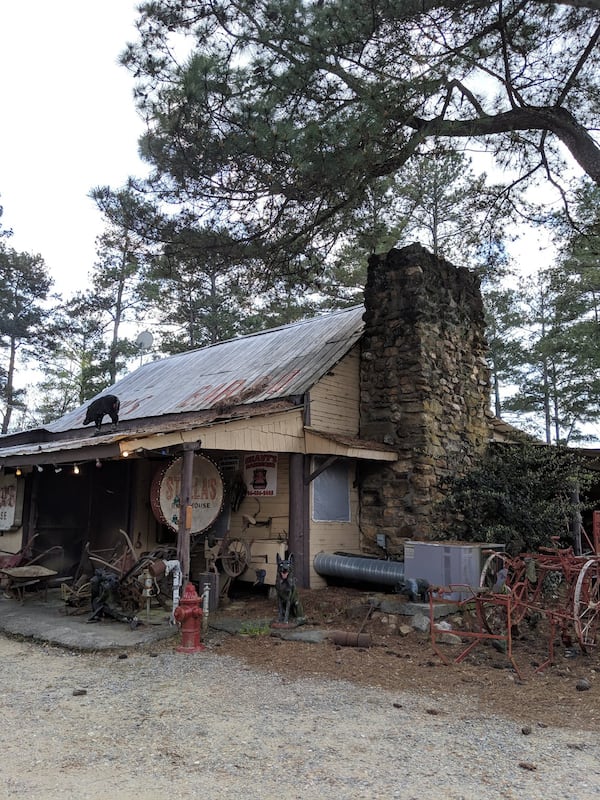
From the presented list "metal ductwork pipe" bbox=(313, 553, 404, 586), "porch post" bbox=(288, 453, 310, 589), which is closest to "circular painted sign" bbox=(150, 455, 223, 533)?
"porch post" bbox=(288, 453, 310, 589)

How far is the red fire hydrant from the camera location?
687 centimetres

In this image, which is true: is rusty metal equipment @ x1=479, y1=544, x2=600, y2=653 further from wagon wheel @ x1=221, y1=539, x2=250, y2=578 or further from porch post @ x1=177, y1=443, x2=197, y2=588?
wagon wheel @ x1=221, y1=539, x2=250, y2=578

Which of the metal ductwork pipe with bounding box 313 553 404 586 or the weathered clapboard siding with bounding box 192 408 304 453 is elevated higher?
the weathered clapboard siding with bounding box 192 408 304 453

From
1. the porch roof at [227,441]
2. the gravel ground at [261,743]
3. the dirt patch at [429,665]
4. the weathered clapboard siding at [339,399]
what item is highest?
the weathered clapboard siding at [339,399]

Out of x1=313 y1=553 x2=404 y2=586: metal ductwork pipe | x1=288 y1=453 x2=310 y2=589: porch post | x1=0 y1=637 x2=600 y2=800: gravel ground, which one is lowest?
x1=0 y1=637 x2=600 y2=800: gravel ground

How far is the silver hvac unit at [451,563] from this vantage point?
823cm

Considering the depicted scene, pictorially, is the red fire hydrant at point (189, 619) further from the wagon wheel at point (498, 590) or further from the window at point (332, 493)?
the window at point (332, 493)

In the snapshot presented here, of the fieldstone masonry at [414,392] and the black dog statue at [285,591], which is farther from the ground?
the fieldstone masonry at [414,392]

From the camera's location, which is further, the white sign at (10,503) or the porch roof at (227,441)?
the white sign at (10,503)

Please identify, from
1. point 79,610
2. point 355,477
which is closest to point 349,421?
point 355,477

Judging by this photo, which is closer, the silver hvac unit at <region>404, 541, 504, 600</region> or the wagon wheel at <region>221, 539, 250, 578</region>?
the silver hvac unit at <region>404, 541, 504, 600</region>

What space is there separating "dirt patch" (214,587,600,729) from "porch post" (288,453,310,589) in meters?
1.24

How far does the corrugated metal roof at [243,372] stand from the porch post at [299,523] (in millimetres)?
1328

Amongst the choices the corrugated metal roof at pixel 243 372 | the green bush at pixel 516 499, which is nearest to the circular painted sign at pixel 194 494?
the corrugated metal roof at pixel 243 372
